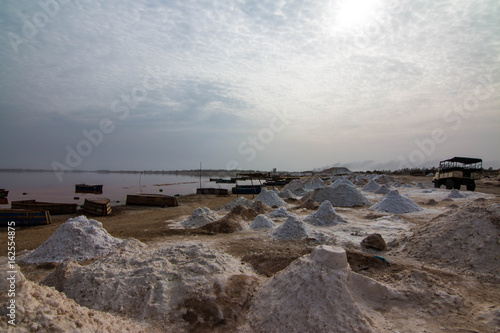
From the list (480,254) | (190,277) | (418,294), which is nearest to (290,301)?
(190,277)

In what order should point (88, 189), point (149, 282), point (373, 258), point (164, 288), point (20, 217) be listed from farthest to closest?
point (88, 189)
point (20, 217)
point (373, 258)
point (149, 282)
point (164, 288)

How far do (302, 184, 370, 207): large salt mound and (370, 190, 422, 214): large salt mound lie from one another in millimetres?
2589

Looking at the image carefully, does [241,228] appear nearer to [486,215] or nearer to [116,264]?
[116,264]

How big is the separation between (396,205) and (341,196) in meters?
3.92

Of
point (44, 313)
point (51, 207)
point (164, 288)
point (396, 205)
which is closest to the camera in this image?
point (44, 313)

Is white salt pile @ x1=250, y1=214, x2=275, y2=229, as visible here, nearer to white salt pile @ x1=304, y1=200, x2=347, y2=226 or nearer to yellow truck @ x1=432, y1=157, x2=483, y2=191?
white salt pile @ x1=304, y1=200, x2=347, y2=226

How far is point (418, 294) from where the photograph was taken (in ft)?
14.7

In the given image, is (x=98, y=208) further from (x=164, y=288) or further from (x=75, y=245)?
(x=164, y=288)

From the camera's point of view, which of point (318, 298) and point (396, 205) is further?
point (396, 205)

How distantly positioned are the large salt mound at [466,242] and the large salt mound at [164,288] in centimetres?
454

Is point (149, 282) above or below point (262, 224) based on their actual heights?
above

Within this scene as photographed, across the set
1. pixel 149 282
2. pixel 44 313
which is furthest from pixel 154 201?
pixel 44 313

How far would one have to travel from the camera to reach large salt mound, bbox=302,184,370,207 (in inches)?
656

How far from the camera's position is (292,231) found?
29.1ft
